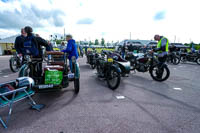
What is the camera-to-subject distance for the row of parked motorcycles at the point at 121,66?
3.73 meters

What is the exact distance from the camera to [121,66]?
4.39m

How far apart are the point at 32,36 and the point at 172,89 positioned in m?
4.67

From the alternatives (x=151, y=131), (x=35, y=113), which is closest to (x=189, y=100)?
(x=151, y=131)

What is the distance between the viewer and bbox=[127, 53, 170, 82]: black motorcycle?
15.1 feet

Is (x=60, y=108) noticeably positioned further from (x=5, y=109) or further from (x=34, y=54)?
(x=34, y=54)

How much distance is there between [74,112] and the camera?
7.70ft

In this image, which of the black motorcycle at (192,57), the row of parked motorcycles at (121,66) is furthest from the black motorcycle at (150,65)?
the black motorcycle at (192,57)

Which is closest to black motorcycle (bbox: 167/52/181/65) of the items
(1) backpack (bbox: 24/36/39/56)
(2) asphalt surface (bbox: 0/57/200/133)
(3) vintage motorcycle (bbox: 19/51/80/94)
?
(2) asphalt surface (bbox: 0/57/200/133)

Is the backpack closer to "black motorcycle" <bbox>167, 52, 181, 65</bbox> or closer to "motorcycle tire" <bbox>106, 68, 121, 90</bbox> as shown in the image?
"motorcycle tire" <bbox>106, 68, 121, 90</bbox>

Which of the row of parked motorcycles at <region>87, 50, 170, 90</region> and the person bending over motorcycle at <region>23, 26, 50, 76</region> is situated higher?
the person bending over motorcycle at <region>23, 26, 50, 76</region>

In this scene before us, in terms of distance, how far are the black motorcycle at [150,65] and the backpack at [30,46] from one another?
14.4 feet

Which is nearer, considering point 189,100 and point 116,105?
point 116,105

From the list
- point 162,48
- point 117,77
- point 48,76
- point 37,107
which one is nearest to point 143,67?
point 162,48

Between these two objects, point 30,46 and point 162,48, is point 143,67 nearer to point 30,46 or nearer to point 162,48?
point 162,48
